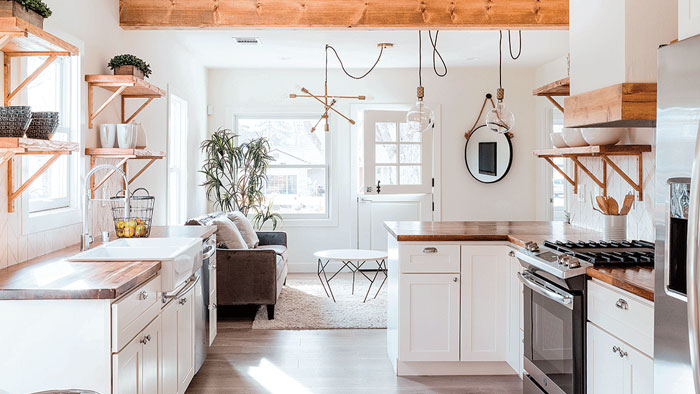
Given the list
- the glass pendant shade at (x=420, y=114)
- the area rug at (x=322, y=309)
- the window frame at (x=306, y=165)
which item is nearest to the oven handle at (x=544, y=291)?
the glass pendant shade at (x=420, y=114)

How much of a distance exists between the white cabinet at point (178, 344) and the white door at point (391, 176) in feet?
13.6

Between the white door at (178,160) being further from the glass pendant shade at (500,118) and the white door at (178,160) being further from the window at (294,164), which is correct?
the glass pendant shade at (500,118)

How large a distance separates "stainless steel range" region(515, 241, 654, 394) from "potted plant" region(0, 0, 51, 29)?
2308mm

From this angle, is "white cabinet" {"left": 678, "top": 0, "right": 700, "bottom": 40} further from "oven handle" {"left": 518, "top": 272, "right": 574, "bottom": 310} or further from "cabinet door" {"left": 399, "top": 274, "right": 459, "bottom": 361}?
"cabinet door" {"left": 399, "top": 274, "right": 459, "bottom": 361}

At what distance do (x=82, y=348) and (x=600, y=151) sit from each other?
270 cm

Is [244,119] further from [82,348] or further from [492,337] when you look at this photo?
[82,348]

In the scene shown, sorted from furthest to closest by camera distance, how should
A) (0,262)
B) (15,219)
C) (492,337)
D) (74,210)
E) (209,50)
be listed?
(209,50) → (492,337) → (74,210) → (15,219) → (0,262)

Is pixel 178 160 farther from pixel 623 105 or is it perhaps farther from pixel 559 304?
pixel 623 105

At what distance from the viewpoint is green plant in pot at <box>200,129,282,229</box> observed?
21.5 ft

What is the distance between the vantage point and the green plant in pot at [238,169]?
21.5 feet

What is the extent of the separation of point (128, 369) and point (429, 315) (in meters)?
1.89

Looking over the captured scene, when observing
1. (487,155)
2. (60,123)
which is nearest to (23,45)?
(60,123)

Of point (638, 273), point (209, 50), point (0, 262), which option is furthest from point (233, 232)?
point (638, 273)

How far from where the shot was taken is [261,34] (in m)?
5.37
